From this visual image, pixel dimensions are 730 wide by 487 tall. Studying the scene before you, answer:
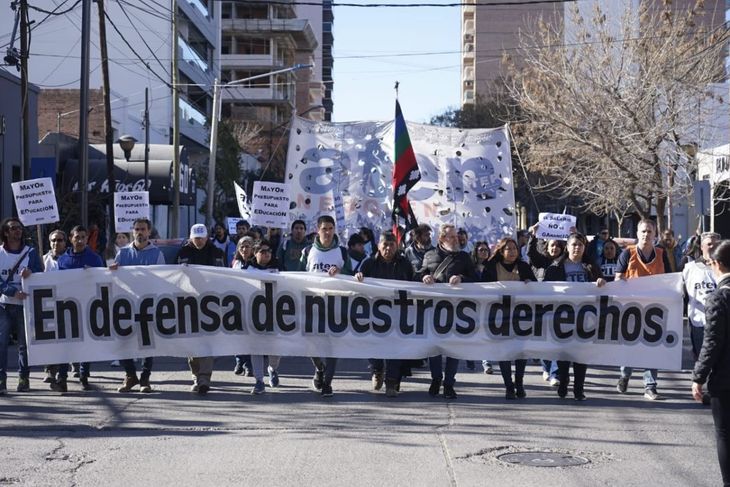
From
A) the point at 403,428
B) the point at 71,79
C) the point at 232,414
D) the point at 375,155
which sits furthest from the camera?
the point at 71,79

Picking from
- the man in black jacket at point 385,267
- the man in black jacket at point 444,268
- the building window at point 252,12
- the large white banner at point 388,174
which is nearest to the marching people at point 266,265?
the man in black jacket at point 385,267

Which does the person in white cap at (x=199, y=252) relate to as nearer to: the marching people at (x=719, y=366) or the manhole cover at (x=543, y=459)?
the manhole cover at (x=543, y=459)

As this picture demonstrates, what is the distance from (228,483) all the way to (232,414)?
10.2ft

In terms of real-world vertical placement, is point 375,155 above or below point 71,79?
below

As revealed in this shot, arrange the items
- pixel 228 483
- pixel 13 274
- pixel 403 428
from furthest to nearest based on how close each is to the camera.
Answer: pixel 13 274, pixel 403 428, pixel 228 483

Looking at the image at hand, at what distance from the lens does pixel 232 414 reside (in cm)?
1083

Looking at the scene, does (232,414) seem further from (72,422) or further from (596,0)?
(596,0)

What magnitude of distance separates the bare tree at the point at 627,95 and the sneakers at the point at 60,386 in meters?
21.7

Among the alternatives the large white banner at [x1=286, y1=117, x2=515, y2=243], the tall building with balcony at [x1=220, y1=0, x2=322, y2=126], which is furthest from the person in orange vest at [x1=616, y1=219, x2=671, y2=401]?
the tall building with balcony at [x1=220, y1=0, x2=322, y2=126]

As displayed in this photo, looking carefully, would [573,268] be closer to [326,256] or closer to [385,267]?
[385,267]

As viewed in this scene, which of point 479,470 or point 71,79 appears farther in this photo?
point 71,79

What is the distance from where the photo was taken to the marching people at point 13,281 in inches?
484

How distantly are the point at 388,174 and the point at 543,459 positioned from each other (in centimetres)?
1291

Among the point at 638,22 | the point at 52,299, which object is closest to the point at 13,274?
the point at 52,299
